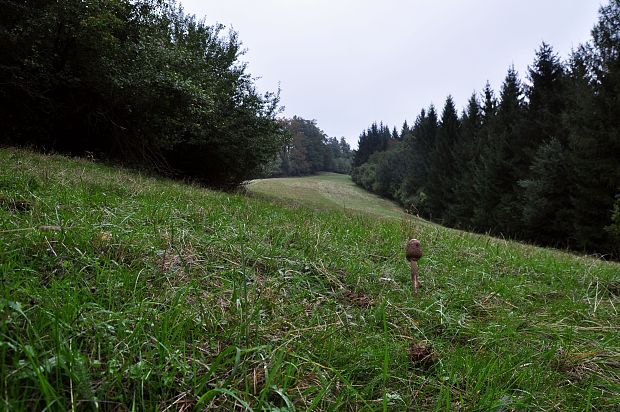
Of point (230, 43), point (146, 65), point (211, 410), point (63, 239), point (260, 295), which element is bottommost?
point (211, 410)

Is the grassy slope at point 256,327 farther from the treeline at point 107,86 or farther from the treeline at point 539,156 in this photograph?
the treeline at point 107,86

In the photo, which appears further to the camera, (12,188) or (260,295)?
(12,188)

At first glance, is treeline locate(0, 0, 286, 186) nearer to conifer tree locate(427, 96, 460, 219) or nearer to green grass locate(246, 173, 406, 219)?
green grass locate(246, 173, 406, 219)

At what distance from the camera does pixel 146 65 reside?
35.3ft

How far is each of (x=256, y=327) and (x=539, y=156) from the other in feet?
77.6

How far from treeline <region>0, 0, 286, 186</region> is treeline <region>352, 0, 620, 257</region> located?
31.3 ft

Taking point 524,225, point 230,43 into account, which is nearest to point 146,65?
point 230,43

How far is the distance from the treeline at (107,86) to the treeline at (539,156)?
953cm

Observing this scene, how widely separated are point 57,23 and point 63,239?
10.1 metres

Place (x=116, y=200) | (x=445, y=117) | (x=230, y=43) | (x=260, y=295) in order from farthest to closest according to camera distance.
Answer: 1. (x=445, y=117)
2. (x=230, y=43)
3. (x=116, y=200)
4. (x=260, y=295)

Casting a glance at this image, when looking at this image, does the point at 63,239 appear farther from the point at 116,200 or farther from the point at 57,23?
the point at 57,23

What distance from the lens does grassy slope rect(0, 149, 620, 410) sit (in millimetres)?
1171

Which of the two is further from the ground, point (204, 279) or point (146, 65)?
point (146, 65)

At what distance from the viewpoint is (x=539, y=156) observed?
2025cm
